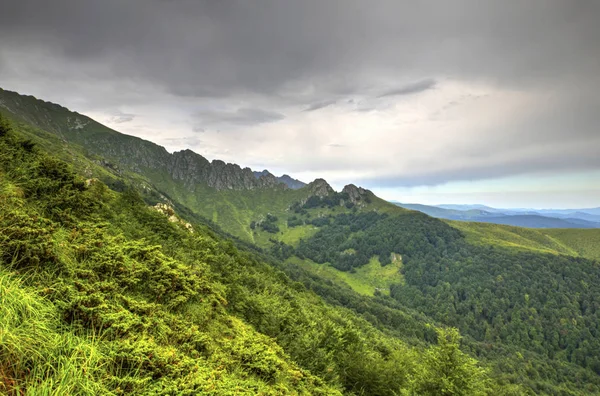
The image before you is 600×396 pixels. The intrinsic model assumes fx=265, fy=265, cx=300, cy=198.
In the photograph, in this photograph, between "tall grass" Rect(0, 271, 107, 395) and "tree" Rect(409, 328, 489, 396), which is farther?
"tree" Rect(409, 328, 489, 396)

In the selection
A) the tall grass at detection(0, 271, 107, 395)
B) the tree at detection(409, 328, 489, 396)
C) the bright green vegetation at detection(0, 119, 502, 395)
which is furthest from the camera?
the tree at detection(409, 328, 489, 396)

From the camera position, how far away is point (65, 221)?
1438 cm

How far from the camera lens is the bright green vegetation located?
5.75 meters

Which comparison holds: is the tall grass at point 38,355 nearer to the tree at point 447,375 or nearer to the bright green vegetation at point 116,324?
the bright green vegetation at point 116,324

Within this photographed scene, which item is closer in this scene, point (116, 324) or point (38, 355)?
point (38, 355)

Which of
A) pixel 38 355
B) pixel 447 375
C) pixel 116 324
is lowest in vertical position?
pixel 447 375

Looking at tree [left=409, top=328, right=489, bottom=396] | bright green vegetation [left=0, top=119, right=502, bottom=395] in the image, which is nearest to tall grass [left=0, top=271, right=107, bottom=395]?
bright green vegetation [left=0, top=119, right=502, bottom=395]

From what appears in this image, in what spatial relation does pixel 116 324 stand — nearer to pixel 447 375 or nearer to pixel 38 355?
pixel 38 355

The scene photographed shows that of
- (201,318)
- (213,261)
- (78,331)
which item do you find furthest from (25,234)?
(213,261)

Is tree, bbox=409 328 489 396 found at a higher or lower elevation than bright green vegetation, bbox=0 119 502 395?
lower

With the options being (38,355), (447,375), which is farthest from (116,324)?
(447,375)

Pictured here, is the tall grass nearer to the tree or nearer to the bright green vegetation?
the bright green vegetation

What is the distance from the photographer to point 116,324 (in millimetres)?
7535

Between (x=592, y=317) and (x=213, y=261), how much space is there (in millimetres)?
262217
